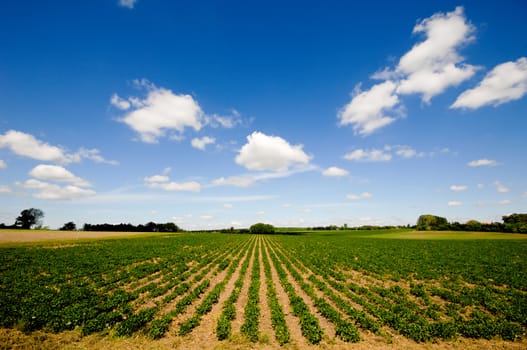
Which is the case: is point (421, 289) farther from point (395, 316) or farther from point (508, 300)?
point (395, 316)

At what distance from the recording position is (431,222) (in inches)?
4852

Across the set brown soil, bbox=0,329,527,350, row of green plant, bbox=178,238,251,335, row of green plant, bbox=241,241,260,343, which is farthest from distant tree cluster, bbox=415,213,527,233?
row of green plant, bbox=178,238,251,335

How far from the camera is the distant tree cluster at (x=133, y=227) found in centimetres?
13762

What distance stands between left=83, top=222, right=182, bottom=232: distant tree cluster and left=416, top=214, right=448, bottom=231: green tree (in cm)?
15347

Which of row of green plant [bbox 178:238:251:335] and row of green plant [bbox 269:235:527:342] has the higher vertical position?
row of green plant [bbox 178:238:251:335]

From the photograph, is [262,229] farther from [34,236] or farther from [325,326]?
[325,326]

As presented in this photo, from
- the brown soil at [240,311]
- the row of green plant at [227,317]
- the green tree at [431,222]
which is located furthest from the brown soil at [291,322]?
the green tree at [431,222]

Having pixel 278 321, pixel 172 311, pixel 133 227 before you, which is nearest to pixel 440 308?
pixel 278 321

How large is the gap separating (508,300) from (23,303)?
2546cm

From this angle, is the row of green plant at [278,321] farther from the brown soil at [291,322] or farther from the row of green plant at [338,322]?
the row of green plant at [338,322]

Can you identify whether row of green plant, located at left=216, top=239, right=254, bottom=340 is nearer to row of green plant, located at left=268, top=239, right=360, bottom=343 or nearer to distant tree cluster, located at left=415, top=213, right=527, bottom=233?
row of green plant, located at left=268, top=239, right=360, bottom=343

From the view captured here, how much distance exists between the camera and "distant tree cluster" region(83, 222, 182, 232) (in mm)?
137625

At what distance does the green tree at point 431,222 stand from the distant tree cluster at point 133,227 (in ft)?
504

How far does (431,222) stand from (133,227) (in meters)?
173
